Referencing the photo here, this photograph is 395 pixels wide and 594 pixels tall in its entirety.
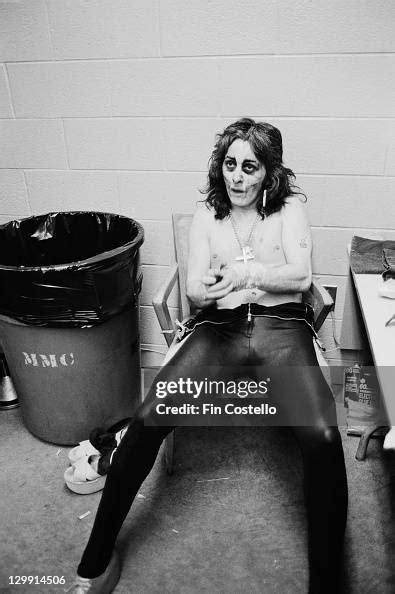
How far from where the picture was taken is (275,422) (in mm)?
2102

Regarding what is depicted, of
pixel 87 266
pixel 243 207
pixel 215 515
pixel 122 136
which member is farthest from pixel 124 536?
pixel 122 136

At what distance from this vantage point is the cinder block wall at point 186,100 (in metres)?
1.88

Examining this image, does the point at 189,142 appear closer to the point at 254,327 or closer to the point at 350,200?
the point at 350,200

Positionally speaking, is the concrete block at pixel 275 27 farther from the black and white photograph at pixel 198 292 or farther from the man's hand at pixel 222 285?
the man's hand at pixel 222 285

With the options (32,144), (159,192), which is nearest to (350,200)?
(159,192)

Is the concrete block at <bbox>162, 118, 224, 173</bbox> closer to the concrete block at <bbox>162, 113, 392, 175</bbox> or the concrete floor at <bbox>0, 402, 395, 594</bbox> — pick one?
the concrete block at <bbox>162, 113, 392, 175</bbox>

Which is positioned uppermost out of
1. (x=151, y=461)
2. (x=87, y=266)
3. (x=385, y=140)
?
(x=385, y=140)

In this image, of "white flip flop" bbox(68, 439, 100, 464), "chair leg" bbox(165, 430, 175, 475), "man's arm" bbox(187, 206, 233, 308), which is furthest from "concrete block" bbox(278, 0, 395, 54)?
"white flip flop" bbox(68, 439, 100, 464)

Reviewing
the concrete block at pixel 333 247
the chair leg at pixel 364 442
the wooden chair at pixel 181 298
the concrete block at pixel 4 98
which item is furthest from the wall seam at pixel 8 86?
the chair leg at pixel 364 442

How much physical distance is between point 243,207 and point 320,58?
660mm

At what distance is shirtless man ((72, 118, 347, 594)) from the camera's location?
1.33 m

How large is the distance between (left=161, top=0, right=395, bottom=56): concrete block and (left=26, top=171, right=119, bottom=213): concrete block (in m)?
0.63

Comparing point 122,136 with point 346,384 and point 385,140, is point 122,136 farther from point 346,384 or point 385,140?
point 346,384

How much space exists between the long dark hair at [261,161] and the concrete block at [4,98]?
1028 mm
